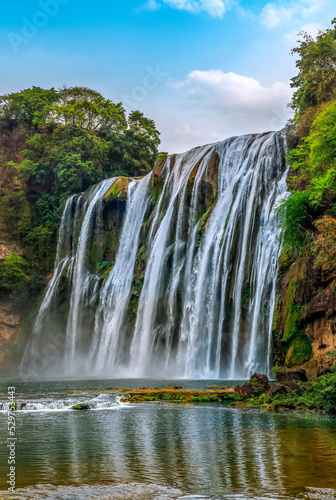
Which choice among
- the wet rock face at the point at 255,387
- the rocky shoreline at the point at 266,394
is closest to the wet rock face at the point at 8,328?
the rocky shoreline at the point at 266,394

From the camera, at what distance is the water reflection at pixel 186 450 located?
252 inches

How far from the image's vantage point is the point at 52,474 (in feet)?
22.3

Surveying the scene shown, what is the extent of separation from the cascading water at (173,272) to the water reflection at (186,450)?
11.0 meters

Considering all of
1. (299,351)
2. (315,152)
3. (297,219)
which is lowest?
(299,351)

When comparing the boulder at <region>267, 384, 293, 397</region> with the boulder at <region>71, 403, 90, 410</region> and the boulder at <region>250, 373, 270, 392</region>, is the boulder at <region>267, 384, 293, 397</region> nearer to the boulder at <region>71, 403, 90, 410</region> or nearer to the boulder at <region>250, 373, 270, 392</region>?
the boulder at <region>250, 373, 270, 392</region>

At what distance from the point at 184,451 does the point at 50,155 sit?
142ft

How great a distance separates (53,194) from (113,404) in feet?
115

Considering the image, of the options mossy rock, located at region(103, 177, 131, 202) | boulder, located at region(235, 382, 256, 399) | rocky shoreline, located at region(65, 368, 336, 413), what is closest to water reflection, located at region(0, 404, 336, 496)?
rocky shoreline, located at region(65, 368, 336, 413)

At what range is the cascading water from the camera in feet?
83.6

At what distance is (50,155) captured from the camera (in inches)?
1896

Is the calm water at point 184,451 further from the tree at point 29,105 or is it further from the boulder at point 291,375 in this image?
the tree at point 29,105

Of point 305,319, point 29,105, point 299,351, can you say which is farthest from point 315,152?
point 29,105

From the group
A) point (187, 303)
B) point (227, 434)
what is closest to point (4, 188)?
point (187, 303)

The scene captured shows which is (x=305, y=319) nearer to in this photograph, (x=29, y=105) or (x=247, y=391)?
(x=247, y=391)
